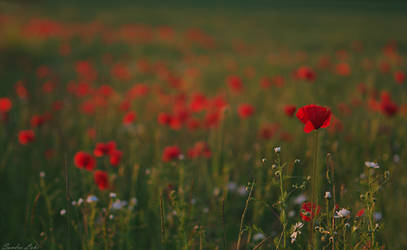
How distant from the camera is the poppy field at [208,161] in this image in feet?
4.29

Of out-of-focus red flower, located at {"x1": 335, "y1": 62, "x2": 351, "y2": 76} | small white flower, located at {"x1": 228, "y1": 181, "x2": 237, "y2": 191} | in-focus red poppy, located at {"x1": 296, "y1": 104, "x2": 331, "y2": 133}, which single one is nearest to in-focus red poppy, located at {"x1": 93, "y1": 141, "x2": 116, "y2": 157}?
small white flower, located at {"x1": 228, "y1": 181, "x2": 237, "y2": 191}

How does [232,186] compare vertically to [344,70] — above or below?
below

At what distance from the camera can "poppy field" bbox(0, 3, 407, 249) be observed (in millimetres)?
1308

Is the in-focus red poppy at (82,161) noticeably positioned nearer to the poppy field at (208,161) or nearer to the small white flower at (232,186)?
the poppy field at (208,161)

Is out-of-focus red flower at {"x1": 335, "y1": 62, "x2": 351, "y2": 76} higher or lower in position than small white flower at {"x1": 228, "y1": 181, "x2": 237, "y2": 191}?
higher

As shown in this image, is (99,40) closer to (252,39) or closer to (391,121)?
(252,39)

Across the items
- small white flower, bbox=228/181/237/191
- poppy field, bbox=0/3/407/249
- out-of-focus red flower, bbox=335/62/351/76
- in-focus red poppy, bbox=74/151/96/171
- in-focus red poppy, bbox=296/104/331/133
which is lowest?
small white flower, bbox=228/181/237/191

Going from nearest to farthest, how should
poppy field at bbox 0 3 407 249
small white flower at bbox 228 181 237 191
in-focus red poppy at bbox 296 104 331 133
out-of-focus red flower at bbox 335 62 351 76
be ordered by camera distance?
in-focus red poppy at bbox 296 104 331 133 → poppy field at bbox 0 3 407 249 → small white flower at bbox 228 181 237 191 → out-of-focus red flower at bbox 335 62 351 76

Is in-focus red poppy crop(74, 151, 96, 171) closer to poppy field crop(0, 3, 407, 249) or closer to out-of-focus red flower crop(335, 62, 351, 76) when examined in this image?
poppy field crop(0, 3, 407, 249)

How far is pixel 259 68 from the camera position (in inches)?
228

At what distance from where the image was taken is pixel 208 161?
2.71m

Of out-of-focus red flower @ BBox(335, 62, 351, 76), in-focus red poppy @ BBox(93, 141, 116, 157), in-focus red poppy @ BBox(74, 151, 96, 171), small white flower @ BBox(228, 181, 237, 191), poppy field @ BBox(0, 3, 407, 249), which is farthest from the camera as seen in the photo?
out-of-focus red flower @ BBox(335, 62, 351, 76)

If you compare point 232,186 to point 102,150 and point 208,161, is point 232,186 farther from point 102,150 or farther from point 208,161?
point 102,150

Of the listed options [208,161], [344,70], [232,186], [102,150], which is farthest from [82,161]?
[344,70]
